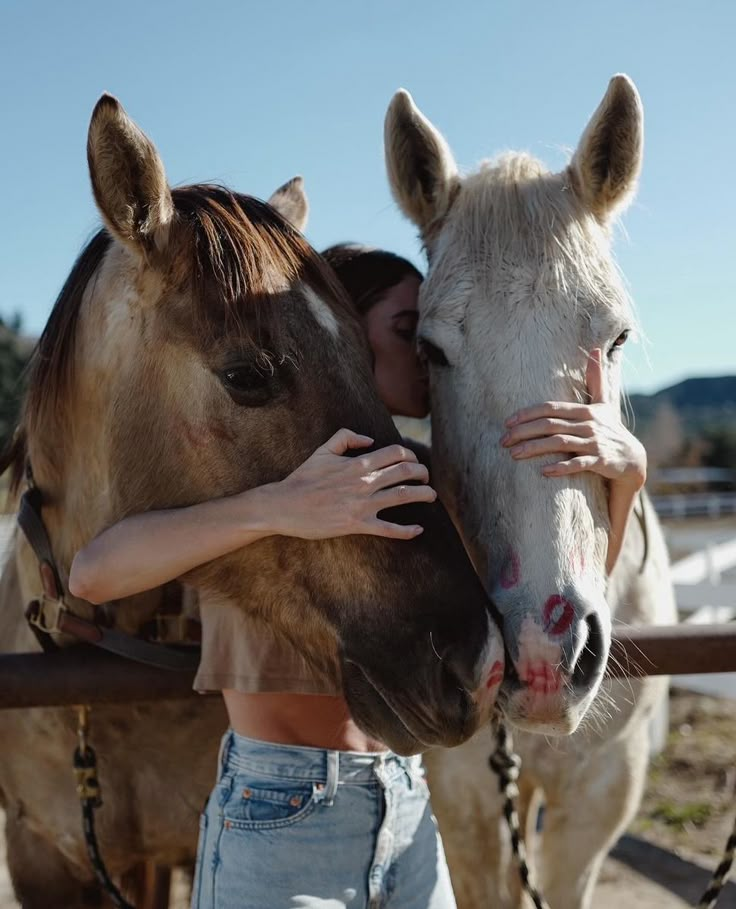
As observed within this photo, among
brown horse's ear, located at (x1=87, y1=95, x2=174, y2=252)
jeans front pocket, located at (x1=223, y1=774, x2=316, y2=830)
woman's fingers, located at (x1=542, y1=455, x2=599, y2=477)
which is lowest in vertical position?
jeans front pocket, located at (x1=223, y1=774, x2=316, y2=830)

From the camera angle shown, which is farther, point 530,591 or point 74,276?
point 74,276

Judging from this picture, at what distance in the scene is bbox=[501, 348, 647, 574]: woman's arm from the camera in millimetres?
1788

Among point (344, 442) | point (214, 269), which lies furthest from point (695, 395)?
point (344, 442)

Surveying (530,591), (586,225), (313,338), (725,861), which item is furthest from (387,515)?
(725,861)

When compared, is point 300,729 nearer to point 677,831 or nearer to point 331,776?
point 331,776

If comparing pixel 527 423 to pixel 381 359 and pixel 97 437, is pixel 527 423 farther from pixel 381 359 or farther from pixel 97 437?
pixel 97 437

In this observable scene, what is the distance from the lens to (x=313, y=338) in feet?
6.07

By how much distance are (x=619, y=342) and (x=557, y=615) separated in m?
0.81

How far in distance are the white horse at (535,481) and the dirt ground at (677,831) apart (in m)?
1.97

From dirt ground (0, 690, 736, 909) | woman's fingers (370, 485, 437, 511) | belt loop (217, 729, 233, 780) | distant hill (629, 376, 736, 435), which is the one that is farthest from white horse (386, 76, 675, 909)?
dirt ground (0, 690, 736, 909)

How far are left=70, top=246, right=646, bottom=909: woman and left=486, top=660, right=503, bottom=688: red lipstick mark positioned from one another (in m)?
0.31

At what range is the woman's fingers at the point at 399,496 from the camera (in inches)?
64.0

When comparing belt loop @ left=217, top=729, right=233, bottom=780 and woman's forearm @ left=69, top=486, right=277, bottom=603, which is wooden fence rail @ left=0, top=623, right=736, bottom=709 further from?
woman's forearm @ left=69, top=486, right=277, bottom=603

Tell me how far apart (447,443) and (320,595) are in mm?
534
